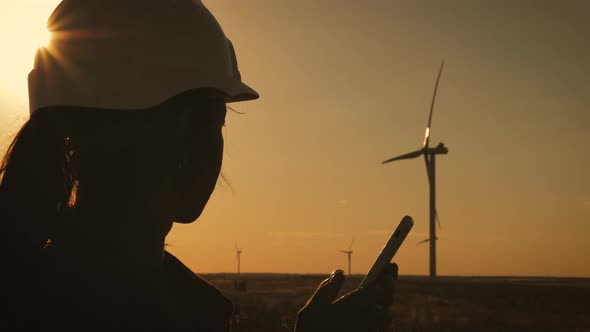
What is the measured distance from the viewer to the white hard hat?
2.14 m

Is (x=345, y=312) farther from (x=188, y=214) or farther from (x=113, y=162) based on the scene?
(x=113, y=162)

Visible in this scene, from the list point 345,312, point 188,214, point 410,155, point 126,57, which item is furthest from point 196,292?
point 410,155

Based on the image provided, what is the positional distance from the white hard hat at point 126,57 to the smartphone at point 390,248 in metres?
0.86

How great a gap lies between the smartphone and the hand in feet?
0.57

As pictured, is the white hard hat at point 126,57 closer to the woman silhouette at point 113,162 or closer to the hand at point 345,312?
the woman silhouette at point 113,162

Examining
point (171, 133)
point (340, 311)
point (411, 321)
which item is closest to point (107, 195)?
point (171, 133)

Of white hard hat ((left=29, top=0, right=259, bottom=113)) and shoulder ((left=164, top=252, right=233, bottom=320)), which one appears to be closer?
white hard hat ((left=29, top=0, right=259, bottom=113))

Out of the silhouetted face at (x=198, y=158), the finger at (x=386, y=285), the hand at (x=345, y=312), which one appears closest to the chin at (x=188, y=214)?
the silhouetted face at (x=198, y=158)

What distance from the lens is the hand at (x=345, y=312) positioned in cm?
250

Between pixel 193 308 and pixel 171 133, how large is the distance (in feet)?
2.45

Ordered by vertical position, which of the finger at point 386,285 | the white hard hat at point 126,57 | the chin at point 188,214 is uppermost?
the white hard hat at point 126,57

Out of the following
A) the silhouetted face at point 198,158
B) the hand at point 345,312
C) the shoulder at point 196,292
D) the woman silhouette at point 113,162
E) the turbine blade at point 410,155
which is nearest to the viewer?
the woman silhouette at point 113,162

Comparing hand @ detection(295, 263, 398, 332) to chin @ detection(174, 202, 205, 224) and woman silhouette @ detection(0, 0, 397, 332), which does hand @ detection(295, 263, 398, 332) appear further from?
chin @ detection(174, 202, 205, 224)

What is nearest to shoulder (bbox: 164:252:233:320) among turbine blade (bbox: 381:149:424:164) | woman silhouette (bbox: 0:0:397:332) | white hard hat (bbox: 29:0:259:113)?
woman silhouette (bbox: 0:0:397:332)
